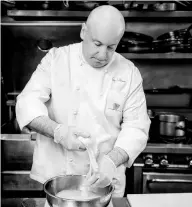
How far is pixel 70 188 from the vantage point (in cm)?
145

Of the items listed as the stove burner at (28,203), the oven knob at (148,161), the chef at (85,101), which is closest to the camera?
the stove burner at (28,203)

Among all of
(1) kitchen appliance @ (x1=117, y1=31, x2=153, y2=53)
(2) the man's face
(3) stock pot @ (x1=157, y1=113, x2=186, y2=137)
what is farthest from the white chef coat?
(1) kitchen appliance @ (x1=117, y1=31, x2=153, y2=53)

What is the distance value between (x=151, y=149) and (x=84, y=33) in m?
1.05

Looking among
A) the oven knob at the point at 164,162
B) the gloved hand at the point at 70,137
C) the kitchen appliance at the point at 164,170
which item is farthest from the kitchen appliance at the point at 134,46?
the gloved hand at the point at 70,137

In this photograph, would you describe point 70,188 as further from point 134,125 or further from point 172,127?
point 172,127

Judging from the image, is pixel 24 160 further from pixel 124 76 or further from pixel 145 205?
pixel 145 205

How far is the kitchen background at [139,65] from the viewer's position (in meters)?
2.51

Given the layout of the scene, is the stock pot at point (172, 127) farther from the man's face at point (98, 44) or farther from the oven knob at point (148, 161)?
the man's face at point (98, 44)

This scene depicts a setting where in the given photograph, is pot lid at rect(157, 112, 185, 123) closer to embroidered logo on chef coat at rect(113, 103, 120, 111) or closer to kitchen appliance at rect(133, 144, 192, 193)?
kitchen appliance at rect(133, 144, 192, 193)

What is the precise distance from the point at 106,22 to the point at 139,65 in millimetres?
1488

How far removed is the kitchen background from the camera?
2508 millimetres

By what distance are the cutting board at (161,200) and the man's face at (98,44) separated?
0.74 metres

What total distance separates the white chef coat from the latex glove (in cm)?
34

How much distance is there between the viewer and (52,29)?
10.4ft
